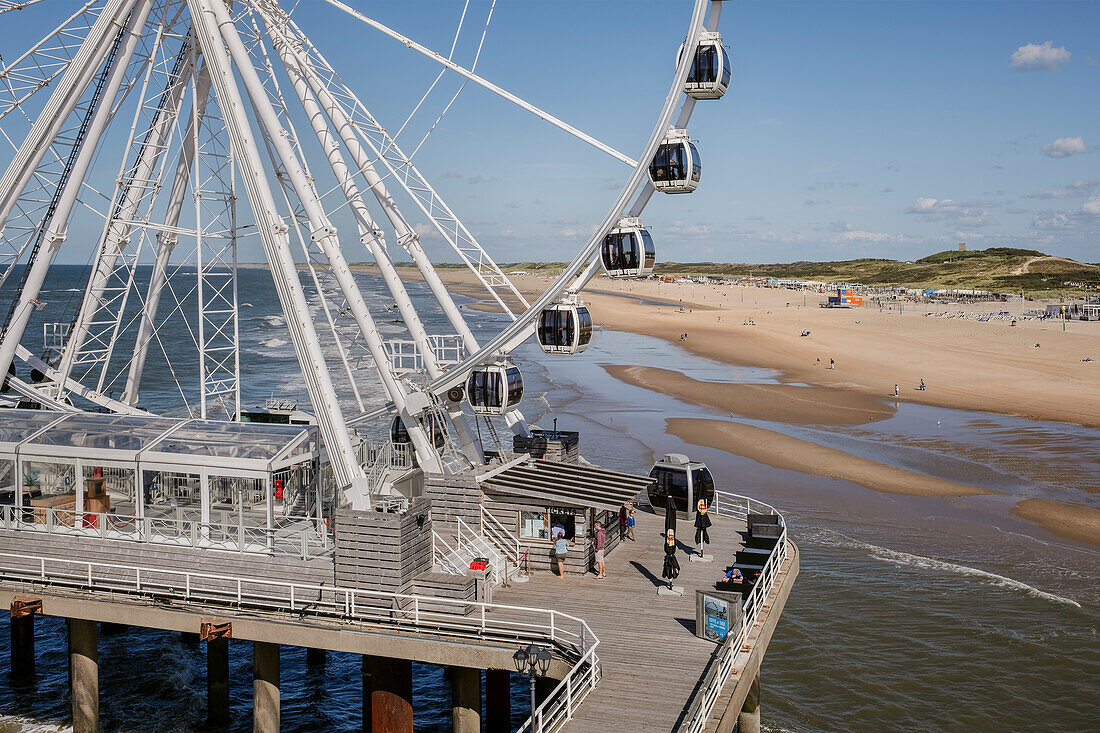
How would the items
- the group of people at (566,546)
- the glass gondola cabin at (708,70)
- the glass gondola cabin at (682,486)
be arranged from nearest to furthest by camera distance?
the glass gondola cabin at (708,70) < the group of people at (566,546) < the glass gondola cabin at (682,486)

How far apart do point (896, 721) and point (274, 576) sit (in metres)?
14.8

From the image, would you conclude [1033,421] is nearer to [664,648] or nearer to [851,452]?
[851,452]

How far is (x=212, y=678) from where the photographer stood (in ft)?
78.7

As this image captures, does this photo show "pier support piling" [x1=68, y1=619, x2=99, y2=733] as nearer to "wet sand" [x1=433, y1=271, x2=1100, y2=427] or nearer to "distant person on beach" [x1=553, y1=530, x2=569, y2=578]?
"distant person on beach" [x1=553, y1=530, x2=569, y2=578]

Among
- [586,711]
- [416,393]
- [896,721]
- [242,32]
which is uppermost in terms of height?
[242,32]

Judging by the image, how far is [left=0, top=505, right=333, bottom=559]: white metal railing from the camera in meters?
21.8

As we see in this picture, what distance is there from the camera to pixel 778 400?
6462 centimetres

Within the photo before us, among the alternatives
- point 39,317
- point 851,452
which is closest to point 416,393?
point 851,452

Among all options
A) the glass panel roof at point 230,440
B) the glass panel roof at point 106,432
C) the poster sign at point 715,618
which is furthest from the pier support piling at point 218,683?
the poster sign at point 715,618

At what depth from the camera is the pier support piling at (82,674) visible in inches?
864

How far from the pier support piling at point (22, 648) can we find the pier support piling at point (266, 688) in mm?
9463

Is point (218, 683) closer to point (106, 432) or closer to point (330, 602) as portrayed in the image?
point (330, 602)

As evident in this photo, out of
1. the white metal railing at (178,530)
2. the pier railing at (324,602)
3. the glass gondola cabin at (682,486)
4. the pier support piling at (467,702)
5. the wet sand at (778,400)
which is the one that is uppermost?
the glass gondola cabin at (682,486)

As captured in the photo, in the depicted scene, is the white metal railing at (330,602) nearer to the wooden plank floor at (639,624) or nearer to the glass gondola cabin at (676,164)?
the wooden plank floor at (639,624)
